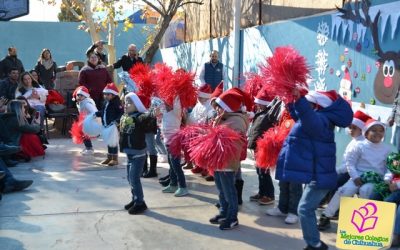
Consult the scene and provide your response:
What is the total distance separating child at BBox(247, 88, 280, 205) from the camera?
221 inches

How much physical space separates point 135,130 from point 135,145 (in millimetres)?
168

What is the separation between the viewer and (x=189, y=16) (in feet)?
54.4

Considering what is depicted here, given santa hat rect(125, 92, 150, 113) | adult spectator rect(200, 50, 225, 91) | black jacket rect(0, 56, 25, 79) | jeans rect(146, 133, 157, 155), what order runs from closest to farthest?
santa hat rect(125, 92, 150, 113) → jeans rect(146, 133, 157, 155) → adult spectator rect(200, 50, 225, 91) → black jacket rect(0, 56, 25, 79)

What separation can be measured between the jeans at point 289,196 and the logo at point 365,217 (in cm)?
178

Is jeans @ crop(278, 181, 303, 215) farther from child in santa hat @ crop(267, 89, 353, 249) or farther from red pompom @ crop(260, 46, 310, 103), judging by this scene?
red pompom @ crop(260, 46, 310, 103)

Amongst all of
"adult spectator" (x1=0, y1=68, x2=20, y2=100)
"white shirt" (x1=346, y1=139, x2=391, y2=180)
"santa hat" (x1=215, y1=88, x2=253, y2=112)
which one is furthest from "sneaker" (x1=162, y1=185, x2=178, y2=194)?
"adult spectator" (x1=0, y1=68, x2=20, y2=100)

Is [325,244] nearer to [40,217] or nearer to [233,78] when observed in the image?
[40,217]

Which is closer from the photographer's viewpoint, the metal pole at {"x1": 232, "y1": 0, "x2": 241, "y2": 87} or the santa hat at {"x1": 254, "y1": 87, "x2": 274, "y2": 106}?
the santa hat at {"x1": 254, "y1": 87, "x2": 274, "y2": 106}

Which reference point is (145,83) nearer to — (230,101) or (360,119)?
(230,101)

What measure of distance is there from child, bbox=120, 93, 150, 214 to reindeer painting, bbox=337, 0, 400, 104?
292 centimetres

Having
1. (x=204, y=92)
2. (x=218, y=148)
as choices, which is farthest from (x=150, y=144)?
(x=218, y=148)

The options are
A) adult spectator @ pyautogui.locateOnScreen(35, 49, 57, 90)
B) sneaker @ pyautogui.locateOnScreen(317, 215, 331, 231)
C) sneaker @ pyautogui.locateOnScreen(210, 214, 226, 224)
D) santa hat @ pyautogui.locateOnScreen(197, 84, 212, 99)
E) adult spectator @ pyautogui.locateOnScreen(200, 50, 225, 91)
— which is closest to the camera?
sneaker @ pyautogui.locateOnScreen(317, 215, 331, 231)

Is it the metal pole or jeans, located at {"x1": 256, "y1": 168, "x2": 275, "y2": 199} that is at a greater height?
the metal pole

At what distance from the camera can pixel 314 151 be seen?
4082 millimetres
